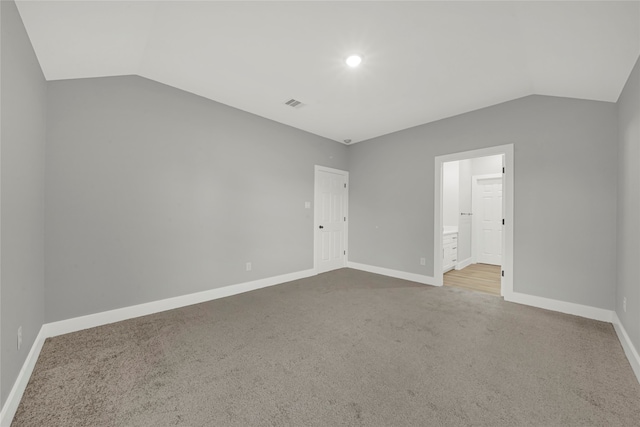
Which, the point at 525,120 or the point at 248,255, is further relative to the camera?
Result: the point at 248,255

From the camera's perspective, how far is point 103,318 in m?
2.65

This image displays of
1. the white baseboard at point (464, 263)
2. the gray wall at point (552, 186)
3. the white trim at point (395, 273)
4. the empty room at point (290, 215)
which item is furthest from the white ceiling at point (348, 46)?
the white baseboard at point (464, 263)

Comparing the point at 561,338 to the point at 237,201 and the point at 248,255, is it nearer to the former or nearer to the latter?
the point at 248,255

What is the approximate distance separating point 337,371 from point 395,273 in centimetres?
306

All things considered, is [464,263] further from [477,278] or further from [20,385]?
[20,385]

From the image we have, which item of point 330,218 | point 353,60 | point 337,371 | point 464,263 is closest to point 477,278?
point 464,263

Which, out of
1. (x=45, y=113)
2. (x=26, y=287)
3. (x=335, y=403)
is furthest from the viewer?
(x=45, y=113)

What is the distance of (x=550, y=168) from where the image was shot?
3.11 metres

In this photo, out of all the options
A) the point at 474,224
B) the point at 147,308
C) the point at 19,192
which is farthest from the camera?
the point at 474,224

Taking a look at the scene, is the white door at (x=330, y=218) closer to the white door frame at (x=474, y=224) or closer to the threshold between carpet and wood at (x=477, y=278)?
the threshold between carpet and wood at (x=477, y=278)

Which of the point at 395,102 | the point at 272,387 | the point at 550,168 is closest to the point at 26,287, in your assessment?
the point at 272,387

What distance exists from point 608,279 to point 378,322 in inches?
102

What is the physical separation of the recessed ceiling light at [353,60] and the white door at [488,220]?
4.84 metres

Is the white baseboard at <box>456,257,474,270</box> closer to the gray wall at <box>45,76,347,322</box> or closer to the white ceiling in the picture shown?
the white ceiling
